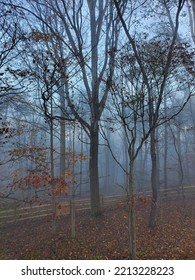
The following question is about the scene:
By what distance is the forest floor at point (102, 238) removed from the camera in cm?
646

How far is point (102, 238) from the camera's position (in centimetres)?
780

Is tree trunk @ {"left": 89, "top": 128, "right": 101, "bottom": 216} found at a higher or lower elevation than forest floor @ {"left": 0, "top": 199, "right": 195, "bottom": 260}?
higher

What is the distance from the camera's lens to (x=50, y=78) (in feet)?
20.5

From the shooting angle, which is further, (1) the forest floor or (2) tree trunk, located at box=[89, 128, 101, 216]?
(2) tree trunk, located at box=[89, 128, 101, 216]

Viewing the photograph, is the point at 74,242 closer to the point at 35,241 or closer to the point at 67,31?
the point at 35,241

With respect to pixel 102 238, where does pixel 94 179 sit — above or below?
above

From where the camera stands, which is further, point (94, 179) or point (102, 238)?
point (94, 179)

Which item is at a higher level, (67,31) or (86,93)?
(67,31)

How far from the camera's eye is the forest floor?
21.2 ft

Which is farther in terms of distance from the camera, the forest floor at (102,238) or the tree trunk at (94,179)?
A: the tree trunk at (94,179)

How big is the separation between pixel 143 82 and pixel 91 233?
563 centimetres

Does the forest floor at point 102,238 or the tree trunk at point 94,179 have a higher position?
the tree trunk at point 94,179
